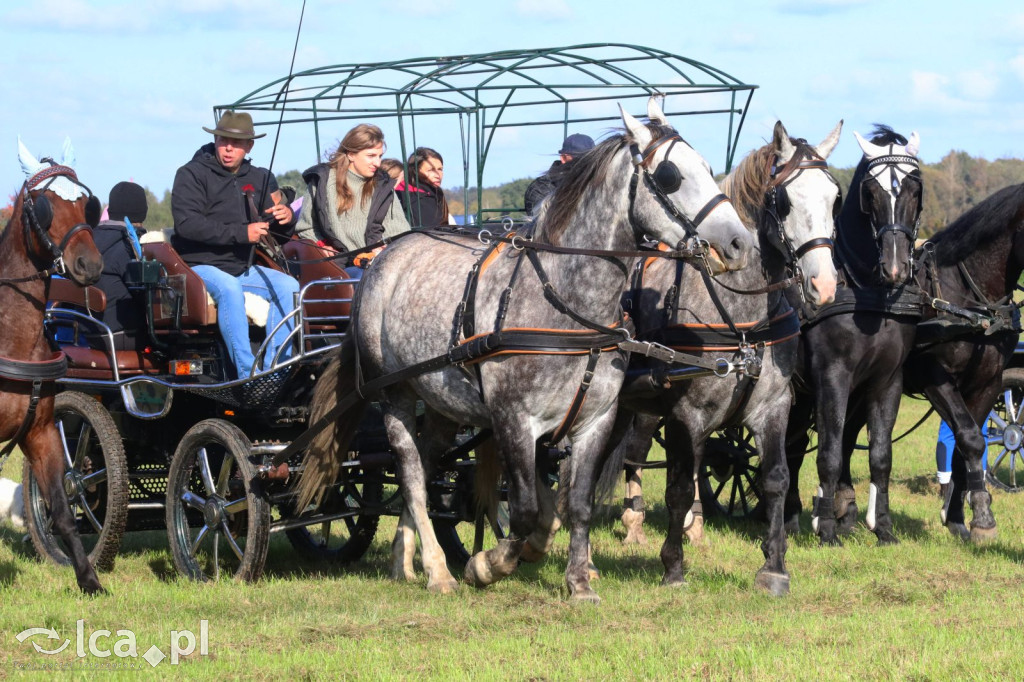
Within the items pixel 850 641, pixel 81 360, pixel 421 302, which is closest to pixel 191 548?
pixel 81 360

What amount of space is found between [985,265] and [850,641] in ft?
12.7

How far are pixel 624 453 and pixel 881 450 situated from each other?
162 cm

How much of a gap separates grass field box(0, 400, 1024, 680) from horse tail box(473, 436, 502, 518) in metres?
0.47

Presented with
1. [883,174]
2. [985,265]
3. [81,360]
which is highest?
[883,174]

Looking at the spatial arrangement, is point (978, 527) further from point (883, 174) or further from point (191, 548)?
point (191, 548)

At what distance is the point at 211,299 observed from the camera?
7.23 m

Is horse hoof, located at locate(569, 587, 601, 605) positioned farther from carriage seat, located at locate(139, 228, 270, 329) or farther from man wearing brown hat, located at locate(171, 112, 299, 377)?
carriage seat, located at locate(139, 228, 270, 329)

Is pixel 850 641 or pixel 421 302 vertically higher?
pixel 421 302

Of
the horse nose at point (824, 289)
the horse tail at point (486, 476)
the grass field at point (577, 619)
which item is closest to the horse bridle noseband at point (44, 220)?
the grass field at point (577, 619)

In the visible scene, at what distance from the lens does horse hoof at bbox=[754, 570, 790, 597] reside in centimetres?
644

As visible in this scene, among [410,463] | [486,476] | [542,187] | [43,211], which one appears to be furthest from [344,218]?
[43,211]

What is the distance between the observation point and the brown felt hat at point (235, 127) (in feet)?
25.4

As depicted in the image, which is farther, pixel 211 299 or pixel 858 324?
pixel 858 324

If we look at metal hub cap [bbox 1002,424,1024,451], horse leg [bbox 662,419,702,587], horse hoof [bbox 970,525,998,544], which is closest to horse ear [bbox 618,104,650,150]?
horse leg [bbox 662,419,702,587]
